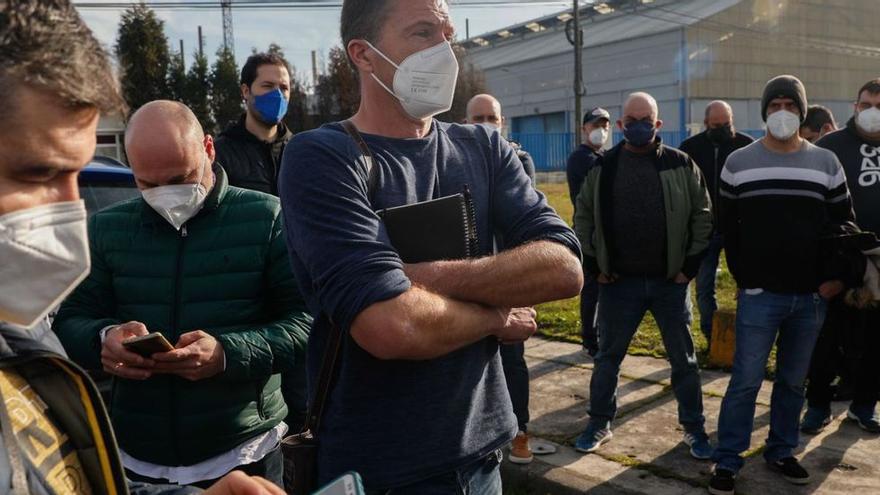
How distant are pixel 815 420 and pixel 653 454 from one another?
120cm

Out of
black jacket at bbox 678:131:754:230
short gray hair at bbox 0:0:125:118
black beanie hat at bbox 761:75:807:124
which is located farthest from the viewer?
black jacket at bbox 678:131:754:230

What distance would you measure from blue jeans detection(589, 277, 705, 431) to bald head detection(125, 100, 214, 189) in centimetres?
297

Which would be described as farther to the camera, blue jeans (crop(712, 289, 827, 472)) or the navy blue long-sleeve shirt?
blue jeans (crop(712, 289, 827, 472))

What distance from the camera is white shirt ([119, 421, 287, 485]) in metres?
2.62

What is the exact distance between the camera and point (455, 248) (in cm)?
203

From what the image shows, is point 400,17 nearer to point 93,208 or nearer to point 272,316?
point 272,316

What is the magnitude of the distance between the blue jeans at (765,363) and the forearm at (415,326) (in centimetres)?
284

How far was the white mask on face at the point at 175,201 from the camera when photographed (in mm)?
2682

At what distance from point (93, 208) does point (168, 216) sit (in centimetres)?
149

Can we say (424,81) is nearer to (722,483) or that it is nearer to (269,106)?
(722,483)

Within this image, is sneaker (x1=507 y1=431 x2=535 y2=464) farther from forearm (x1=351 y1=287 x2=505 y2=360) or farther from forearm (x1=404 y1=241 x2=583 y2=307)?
forearm (x1=351 y1=287 x2=505 y2=360)

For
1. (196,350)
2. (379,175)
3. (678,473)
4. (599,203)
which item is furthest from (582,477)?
(379,175)

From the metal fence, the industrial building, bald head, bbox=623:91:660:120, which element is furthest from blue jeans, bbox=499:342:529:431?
the metal fence

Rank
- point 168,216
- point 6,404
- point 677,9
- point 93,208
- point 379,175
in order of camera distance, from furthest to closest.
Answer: point 677,9 → point 93,208 → point 168,216 → point 379,175 → point 6,404
